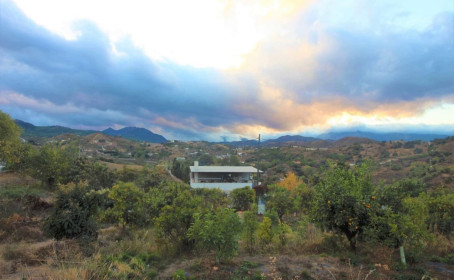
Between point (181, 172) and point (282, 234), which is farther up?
point (282, 234)

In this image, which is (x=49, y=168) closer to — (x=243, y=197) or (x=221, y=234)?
(x=243, y=197)

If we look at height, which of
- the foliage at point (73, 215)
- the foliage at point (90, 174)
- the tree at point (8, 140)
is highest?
the tree at point (8, 140)

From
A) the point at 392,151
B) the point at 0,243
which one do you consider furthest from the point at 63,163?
the point at 392,151

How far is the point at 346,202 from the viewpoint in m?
6.36

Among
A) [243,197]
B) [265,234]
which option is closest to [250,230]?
[265,234]

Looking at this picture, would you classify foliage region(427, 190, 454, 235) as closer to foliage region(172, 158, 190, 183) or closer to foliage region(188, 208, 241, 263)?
foliage region(188, 208, 241, 263)

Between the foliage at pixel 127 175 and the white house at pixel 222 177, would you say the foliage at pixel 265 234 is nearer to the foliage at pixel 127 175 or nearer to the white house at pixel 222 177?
the white house at pixel 222 177

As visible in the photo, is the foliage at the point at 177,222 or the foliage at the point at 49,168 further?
the foliage at the point at 49,168

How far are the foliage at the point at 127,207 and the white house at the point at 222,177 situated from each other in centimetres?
2106

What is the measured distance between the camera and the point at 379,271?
5.52 metres

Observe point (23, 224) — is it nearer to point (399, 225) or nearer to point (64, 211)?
point (64, 211)

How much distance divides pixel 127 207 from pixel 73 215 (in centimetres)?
246

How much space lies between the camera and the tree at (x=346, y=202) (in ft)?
20.7

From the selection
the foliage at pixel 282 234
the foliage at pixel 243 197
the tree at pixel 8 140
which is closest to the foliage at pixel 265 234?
the foliage at pixel 282 234
